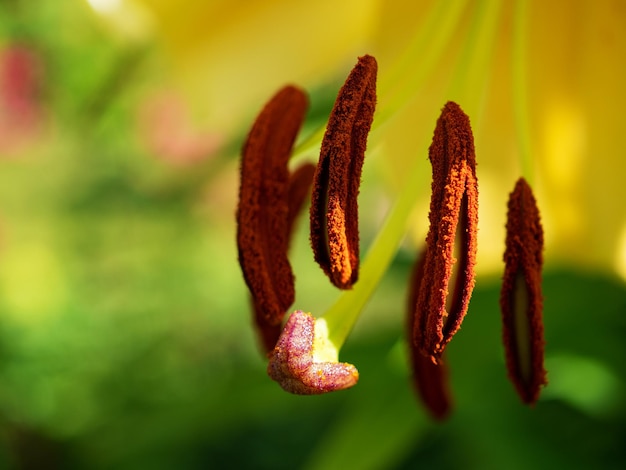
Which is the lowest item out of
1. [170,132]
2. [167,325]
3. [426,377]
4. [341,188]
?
[167,325]

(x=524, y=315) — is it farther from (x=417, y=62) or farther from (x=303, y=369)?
(x=417, y=62)

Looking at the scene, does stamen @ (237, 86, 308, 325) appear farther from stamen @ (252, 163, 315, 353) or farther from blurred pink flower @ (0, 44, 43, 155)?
blurred pink flower @ (0, 44, 43, 155)

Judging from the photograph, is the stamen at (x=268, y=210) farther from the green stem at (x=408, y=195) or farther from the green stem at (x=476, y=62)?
the green stem at (x=476, y=62)

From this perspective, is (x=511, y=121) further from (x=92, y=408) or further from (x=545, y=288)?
(x=92, y=408)

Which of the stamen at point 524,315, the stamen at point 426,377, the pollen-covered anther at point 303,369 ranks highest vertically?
the stamen at point 524,315

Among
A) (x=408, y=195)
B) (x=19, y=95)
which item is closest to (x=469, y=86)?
(x=408, y=195)

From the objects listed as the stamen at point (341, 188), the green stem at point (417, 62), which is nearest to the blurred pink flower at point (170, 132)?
the green stem at point (417, 62)
